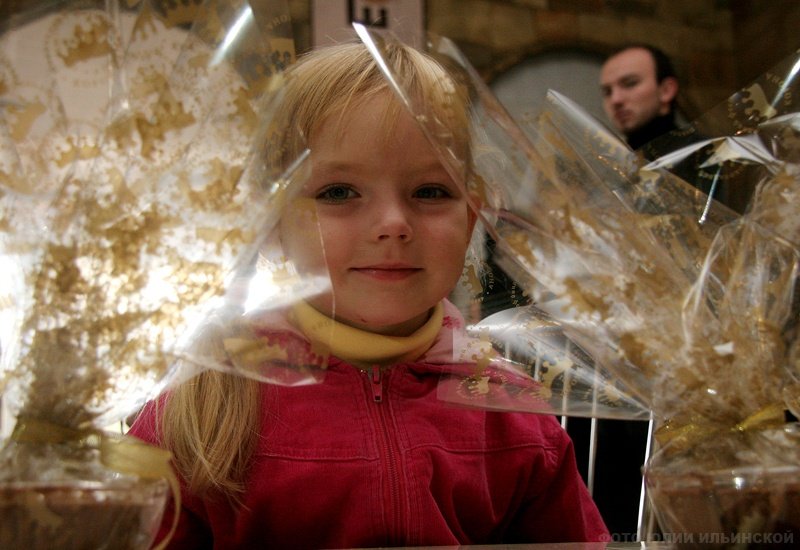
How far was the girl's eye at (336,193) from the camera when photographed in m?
0.80

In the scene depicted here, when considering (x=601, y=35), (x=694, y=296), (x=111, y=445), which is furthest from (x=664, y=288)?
(x=601, y=35)

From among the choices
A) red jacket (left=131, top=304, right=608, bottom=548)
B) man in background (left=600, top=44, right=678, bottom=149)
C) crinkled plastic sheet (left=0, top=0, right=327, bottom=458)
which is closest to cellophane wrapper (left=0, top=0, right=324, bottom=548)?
crinkled plastic sheet (left=0, top=0, right=327, bottom=458)

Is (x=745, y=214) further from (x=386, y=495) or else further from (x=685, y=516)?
(x=386, y=495)

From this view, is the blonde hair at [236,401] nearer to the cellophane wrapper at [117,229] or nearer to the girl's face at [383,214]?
the girl's face at [383,214]

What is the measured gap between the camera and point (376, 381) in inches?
33.6

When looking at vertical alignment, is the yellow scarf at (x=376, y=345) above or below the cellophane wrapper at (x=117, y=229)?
below

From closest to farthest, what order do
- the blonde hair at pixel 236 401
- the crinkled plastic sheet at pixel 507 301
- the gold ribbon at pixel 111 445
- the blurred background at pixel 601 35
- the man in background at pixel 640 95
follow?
the gold ribbon at pixel 111 445 → the crinkled plastic sheet at pixel 507 301 → the blonde hair at pixel 236 401 → the man in background at pixel 640 95 → the blurred background at pixel 601 35

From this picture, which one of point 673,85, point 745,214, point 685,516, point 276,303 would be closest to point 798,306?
point 745,214

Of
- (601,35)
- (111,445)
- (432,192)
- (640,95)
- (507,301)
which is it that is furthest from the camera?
(601,35)

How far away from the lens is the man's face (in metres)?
1.89

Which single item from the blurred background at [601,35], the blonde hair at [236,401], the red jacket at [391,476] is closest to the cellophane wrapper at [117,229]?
the blonde hair at [236,401]

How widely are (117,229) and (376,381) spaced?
40cm

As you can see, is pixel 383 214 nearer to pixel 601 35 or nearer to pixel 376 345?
pixel 376 345

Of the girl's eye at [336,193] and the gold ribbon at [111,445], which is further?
the girl's eye at [336,193]
